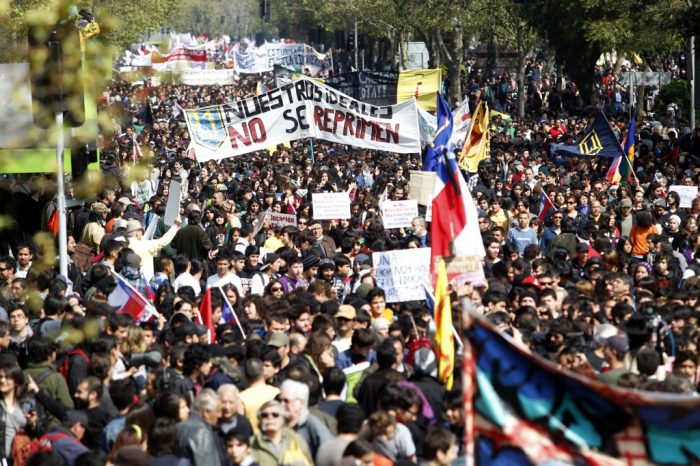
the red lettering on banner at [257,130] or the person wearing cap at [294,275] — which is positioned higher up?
the red lettering on banner at [257,130]

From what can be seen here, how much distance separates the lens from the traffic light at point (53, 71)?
18.9 feet

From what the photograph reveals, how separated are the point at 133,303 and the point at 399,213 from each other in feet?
18.5

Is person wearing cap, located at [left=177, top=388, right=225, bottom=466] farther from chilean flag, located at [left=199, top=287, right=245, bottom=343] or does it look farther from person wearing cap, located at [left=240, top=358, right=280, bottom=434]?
chilean flag, located at [left=199, top=287, right=245, bottom=343]

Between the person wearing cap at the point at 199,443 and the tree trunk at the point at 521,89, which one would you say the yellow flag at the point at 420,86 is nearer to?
the person wearing cap at the point at 199,443

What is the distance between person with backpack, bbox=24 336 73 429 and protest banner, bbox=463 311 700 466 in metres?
3.43

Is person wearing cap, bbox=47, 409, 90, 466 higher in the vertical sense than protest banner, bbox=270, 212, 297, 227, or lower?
lower

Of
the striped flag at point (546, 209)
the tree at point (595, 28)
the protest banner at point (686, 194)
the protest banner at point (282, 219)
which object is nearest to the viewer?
the protest banner at point (282, 219)

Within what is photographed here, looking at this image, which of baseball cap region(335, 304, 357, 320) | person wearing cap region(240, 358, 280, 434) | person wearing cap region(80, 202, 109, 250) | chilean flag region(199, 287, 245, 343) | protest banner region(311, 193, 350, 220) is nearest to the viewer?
person wearing cap region(240, 358, 280, 434)

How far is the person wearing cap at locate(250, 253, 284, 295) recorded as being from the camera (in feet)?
43.3

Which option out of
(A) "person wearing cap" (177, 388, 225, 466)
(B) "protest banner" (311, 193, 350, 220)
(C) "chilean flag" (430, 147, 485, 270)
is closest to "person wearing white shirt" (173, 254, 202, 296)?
(C) "chilean flag" (430, 147, 485, 270)

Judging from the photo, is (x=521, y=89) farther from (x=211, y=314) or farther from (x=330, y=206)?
(x=211, y=314)

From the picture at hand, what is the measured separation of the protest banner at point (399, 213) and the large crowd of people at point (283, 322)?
212mm

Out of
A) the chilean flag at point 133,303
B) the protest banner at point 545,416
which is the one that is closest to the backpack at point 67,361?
the chilean flag at point 133,303

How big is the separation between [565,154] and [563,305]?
1617cm
